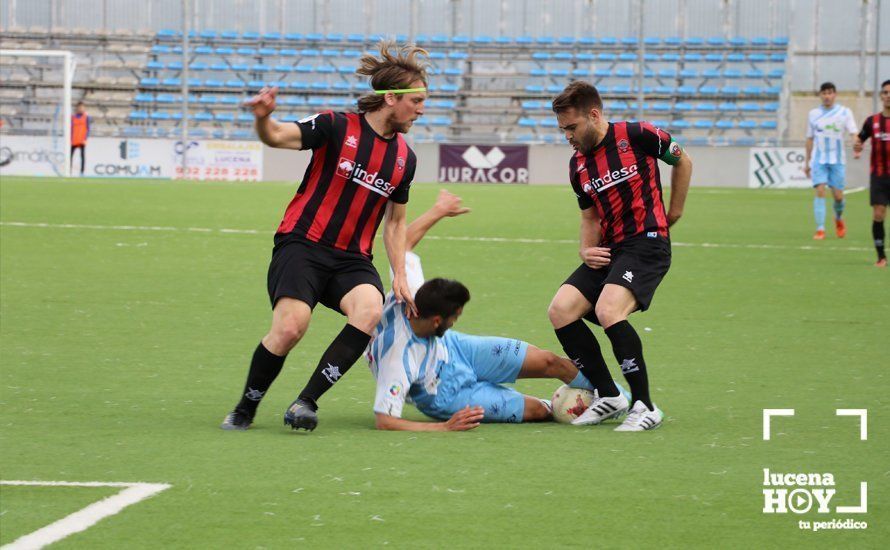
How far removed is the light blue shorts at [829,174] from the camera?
63.2 feet

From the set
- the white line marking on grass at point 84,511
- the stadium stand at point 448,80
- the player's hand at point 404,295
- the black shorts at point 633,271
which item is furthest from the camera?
the stadium stand at point 448,80

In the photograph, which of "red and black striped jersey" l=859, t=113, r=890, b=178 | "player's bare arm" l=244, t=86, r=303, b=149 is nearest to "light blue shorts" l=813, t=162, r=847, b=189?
"red and black striped jersey" l=859, t=113, r=890, b=178

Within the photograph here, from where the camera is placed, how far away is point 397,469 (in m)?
5.22

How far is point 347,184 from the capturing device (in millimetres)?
6266

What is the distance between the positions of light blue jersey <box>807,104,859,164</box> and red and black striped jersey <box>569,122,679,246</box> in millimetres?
13026

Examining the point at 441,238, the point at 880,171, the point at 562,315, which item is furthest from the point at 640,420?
the point at 441,238

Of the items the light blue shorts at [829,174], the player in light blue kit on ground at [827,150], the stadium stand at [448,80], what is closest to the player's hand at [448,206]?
the player in light blue kit on ground at [827,150]

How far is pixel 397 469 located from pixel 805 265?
11.0 metres

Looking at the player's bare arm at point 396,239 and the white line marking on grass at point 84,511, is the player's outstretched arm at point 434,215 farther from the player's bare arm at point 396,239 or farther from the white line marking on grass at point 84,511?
the white line marking on grass at point 84,511

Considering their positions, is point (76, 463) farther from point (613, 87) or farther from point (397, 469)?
point (613, 87)

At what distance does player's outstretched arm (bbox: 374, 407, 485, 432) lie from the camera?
6086 millimetres

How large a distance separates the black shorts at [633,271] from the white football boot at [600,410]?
0.48m

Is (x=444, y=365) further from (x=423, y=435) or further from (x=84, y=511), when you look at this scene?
(x=84, y=511)

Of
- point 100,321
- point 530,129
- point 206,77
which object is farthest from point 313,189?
point 206,77
